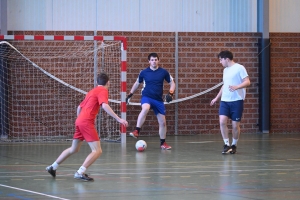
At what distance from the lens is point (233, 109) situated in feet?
47.3

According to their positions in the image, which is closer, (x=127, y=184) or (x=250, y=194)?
(x=250, y=194)

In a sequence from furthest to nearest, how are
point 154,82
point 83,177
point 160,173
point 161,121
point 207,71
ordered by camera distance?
1. point 207,71
2. point 154,82
3. point 161,121
4. point 160,173
5. point 83,177

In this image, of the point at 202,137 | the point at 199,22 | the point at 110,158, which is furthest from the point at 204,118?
the point at 110,158

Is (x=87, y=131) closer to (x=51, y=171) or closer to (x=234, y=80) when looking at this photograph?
(x=51, y=171)

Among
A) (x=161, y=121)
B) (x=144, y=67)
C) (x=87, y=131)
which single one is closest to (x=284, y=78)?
(x=144, y=67)

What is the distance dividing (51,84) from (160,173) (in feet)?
30.8

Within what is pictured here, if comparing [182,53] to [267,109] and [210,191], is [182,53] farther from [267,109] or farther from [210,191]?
[210,191]

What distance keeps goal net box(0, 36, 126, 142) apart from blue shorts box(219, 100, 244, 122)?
551cm

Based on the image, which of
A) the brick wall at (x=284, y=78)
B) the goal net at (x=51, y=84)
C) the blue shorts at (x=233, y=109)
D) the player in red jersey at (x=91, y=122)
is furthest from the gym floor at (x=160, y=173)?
the brick wall at (x=284, y=78)

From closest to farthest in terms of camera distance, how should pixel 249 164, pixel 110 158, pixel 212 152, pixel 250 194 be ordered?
pixel 250 194, pixel 249 164, pixel 110 158, pixel 212 152

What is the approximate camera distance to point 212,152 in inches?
587

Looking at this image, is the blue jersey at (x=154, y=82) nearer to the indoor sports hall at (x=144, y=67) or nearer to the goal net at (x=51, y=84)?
the indoor sports hall at (x=144, y=67)

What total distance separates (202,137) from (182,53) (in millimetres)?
2773

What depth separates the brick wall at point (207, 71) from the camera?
2042 centimetres
